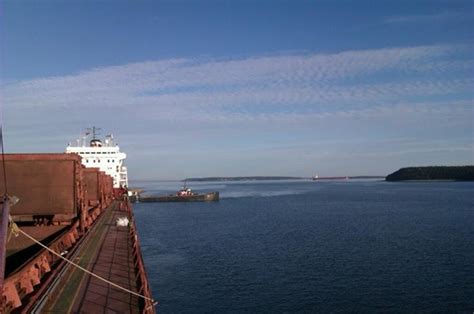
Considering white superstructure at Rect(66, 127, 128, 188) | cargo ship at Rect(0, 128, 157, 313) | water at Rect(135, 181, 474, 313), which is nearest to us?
cargo ship at Rect(0, 128, 157, 313)

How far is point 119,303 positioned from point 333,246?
3531 cm

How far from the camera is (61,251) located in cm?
1830

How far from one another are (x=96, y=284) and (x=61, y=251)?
14.7 feet

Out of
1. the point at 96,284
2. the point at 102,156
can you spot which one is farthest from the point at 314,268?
the point at 102,156

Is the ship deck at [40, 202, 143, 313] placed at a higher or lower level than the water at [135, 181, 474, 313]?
higher

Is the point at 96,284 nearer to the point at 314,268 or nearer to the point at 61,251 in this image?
the point at 61,251

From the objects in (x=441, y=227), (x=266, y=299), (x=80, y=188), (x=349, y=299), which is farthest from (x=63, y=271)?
(x=441, y=227)

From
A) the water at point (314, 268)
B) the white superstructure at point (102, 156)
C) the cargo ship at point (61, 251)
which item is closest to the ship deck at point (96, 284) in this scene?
the cargo ship at point (61, 251)

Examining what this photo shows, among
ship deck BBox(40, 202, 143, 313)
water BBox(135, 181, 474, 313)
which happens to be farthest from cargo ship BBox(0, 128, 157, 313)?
water BBox(135, 181, 474, 313)

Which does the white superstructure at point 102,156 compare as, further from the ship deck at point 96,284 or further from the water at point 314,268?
the ship deck at point 96,284

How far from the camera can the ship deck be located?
12141 mm

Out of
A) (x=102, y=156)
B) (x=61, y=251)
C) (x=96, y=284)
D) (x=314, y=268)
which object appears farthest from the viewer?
(x=102, y=156)

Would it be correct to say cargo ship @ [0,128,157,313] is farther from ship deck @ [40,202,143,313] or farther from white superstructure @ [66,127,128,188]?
white superstructure @ [66,127,128,188]

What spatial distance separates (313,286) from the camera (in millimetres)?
30375
